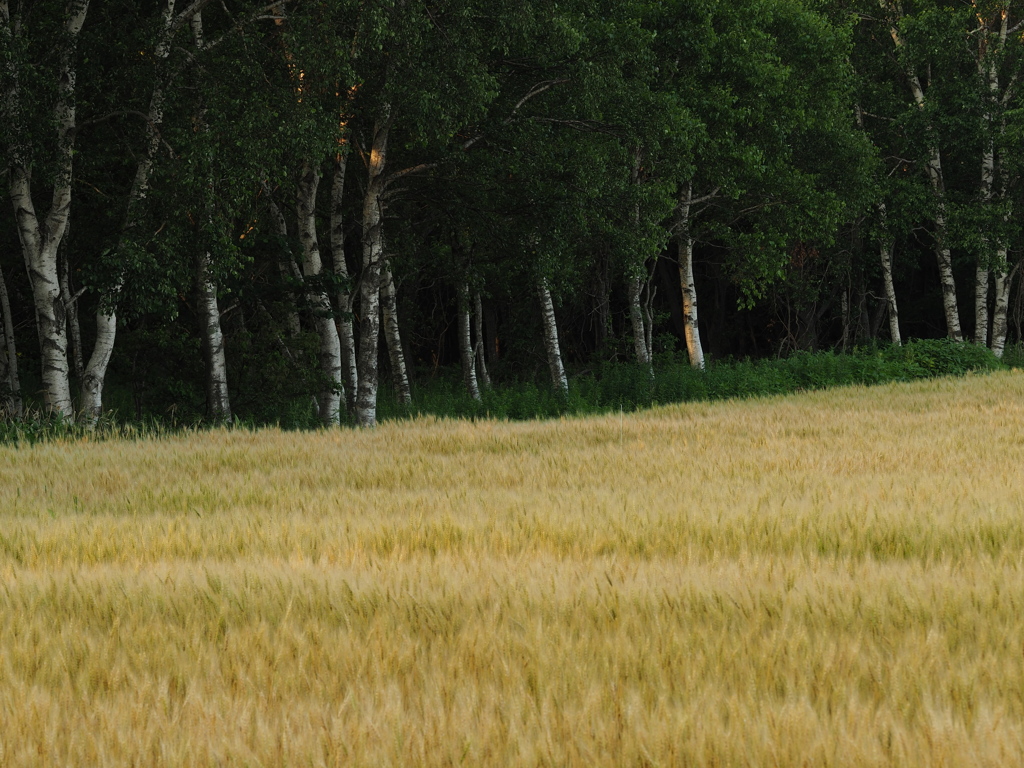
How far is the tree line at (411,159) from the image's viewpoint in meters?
16.5

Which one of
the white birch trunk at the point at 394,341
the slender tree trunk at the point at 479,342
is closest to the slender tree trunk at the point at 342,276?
the white birch trunk at the point at 394,341

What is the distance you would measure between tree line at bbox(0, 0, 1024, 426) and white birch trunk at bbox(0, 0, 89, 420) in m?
0.05

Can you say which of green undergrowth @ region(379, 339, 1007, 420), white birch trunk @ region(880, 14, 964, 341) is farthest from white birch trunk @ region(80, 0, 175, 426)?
white birch trunk @ region(880, 14, 964, 341)

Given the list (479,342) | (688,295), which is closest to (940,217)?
(688,295)

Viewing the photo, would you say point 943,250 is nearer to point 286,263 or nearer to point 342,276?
point 286,263

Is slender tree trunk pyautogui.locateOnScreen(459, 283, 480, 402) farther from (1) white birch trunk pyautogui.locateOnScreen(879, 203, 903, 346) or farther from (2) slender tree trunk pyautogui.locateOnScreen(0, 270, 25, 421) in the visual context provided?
(1) white birch trunk pyautogui.locateOnScreen(879, 203, 903, 346)

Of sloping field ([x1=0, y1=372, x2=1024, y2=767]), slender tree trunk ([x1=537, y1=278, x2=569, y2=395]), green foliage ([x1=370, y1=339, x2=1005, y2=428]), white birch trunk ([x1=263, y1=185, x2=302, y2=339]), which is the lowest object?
sloping field ([x1=0, y1=372, x2=1024, y2=767])

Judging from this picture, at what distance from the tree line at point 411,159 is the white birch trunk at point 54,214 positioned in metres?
0.05

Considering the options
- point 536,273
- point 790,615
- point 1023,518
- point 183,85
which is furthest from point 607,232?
point 790,615

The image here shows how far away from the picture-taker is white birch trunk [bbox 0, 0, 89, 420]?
17.0 meters

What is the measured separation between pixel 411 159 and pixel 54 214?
28.5ft

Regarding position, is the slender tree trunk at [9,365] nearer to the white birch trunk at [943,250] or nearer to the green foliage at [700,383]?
the green foliage at [700,383]

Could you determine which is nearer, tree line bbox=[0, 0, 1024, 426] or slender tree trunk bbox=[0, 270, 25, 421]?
tree line bbox=[0, 0, 1024, 426]

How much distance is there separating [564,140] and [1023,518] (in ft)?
56.5
